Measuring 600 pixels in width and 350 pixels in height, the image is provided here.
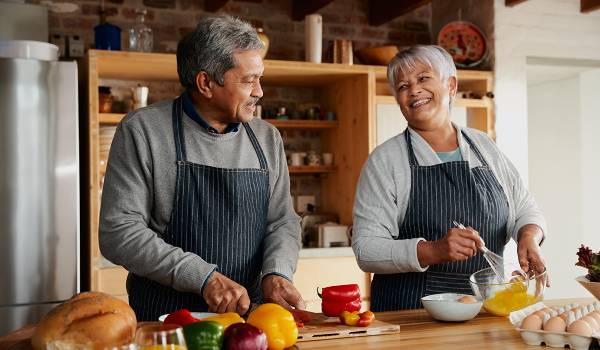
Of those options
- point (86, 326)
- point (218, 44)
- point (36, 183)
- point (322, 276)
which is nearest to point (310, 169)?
point (322, 276)

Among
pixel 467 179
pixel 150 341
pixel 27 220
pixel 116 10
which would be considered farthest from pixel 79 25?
pixel 150 341

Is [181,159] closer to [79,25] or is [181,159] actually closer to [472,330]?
[472,330]

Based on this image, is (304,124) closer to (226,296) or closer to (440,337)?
(226,296)

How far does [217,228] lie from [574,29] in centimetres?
353

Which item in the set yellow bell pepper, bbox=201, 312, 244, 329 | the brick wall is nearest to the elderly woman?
yellow bell pepper, bbox=201, 312, 244, 329

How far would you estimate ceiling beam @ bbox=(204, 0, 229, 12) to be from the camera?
4.39 m

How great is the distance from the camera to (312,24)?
4.43 metres

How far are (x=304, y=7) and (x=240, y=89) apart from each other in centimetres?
273

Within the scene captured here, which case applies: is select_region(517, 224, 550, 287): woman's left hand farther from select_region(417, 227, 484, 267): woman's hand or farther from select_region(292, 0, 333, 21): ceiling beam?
select_region(292, 0, 333, 21): ceiling beam

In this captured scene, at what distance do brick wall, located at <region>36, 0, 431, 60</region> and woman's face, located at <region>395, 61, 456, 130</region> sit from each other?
2527 mm

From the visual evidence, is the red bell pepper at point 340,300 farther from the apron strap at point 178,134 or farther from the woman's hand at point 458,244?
the apron strap at point 178,134

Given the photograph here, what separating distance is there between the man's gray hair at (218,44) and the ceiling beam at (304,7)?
2444 mm

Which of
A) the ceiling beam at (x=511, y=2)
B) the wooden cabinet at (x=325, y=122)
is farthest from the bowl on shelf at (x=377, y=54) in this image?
the ceiling beam at (x=511, y=2)

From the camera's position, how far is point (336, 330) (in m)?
1.71
